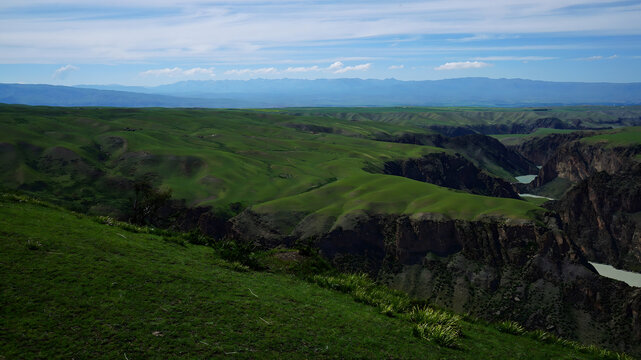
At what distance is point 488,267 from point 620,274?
70936mm

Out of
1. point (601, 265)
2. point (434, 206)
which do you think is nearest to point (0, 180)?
point (434, 206)

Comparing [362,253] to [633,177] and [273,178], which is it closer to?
[273,178]

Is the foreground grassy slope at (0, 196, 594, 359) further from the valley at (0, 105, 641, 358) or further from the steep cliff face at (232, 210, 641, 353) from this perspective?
the steep cliff face at (232, 210, 641, 353)

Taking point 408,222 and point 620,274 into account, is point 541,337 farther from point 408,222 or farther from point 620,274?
point 620,274

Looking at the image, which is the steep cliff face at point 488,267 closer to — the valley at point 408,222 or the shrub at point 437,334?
the valley at point 408,222

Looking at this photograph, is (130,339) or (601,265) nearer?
(130,339)

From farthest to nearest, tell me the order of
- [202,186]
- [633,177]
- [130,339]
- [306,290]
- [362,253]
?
[633,177] < [202,186] < [362,253] < [306,290] < [130,339]

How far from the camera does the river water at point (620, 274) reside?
152 meters

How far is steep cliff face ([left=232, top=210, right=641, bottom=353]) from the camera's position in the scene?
10488 cm

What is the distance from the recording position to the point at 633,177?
187 metres

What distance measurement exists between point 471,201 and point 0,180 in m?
154

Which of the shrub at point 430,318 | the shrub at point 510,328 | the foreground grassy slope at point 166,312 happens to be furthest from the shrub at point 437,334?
the shrub at point 510,328

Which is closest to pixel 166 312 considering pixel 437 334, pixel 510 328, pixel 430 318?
pixel 437 334

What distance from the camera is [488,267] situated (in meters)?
123
